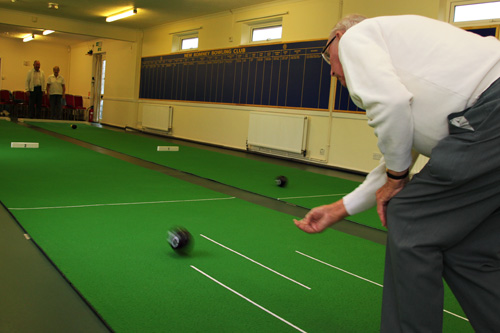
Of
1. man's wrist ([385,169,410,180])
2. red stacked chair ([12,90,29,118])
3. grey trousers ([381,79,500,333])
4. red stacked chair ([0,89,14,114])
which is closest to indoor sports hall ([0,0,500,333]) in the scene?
grey trousers ([381,79,500,333])

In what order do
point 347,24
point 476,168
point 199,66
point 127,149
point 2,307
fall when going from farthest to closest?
point 199,66 → point 127,149 → point 2,307 → point 347,24 → point 476,168

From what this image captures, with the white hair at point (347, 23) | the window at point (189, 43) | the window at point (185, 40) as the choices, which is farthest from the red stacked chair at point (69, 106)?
the white hair at point (347, 23)

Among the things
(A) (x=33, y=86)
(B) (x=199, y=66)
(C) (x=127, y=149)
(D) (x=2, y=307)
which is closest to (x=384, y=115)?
(D) (x=2, y=307)

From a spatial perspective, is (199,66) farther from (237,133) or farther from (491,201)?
(491,201)

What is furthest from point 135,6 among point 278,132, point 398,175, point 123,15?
point 398,175

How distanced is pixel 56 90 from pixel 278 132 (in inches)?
333

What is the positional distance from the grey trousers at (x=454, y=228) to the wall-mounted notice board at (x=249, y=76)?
7.37 metres

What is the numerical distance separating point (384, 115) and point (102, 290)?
1.67 m

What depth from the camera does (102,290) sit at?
7.28 ft

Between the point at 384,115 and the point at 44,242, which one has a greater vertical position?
the point at 384,115

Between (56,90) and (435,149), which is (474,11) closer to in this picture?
(435,149)

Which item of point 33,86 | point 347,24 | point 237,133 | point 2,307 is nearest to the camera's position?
point 347,24

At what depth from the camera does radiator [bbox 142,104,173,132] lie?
12.9 m

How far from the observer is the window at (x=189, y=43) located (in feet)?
40.6
